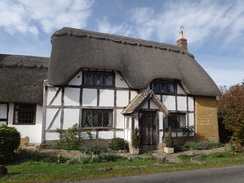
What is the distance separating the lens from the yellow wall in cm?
1404

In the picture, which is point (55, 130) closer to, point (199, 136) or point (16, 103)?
point (16, 103)

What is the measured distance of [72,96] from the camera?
37.5 feet

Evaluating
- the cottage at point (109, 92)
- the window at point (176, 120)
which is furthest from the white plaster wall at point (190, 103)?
the window at point (176, 120)

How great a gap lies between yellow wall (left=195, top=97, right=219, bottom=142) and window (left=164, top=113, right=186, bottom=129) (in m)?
1.01

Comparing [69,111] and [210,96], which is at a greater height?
[210,96]

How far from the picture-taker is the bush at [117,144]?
10.7 m

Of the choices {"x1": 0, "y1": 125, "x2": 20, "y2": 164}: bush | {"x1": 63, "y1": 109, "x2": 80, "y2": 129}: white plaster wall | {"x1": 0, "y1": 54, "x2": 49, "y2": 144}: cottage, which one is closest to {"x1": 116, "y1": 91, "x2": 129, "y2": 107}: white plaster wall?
{"x1": 63, "y1": 109, "x2": 80, "y2": 129}: white plaster wall

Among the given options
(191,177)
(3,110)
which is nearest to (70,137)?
(3,110)

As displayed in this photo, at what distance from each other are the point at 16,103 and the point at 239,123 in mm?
13909

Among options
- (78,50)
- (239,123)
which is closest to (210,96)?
(239,123)

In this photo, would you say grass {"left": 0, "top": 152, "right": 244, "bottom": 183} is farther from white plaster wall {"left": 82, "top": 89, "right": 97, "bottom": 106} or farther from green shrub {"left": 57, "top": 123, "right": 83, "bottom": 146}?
white plaster wall {"left": 82, "top": 89, "right": 97, "bottom": 106}

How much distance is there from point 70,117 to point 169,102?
22.7 ft

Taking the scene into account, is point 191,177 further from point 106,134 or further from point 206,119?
point 206,119

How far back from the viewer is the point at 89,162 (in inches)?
312
